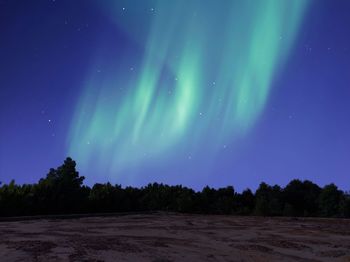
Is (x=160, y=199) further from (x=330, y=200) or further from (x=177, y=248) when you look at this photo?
(x=177, y=248)

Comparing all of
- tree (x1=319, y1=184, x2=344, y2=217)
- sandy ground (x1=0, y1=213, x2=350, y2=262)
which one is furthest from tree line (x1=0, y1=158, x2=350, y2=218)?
sandy ground (x1=0, y1=213, x2=350, y2=262)

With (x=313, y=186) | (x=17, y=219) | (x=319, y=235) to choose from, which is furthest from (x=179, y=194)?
(x=319, y=235)

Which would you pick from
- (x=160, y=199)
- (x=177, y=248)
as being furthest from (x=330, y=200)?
(x=177, y=248)

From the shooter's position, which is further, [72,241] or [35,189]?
[35,189]

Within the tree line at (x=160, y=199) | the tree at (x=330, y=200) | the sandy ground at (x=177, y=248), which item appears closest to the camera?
the sandy ground at (x=177, y=248)

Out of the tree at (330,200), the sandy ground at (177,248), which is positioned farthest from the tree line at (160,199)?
the sandy ground at (177,248)

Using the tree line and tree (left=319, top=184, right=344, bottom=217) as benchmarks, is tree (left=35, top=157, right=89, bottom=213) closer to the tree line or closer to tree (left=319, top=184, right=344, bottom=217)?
the tree line

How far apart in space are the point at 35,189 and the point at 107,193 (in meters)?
8.78

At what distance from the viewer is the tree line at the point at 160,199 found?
3506cm

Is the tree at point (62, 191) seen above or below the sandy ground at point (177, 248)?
above

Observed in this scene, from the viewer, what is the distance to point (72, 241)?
58.9 feet

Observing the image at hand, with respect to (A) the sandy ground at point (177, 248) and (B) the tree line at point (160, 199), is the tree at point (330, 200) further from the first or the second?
(A) the sandy ground at point (177, 248)

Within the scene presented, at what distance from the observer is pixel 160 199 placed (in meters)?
47.0

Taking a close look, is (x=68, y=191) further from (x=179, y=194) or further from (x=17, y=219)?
(x=179, y=194)
